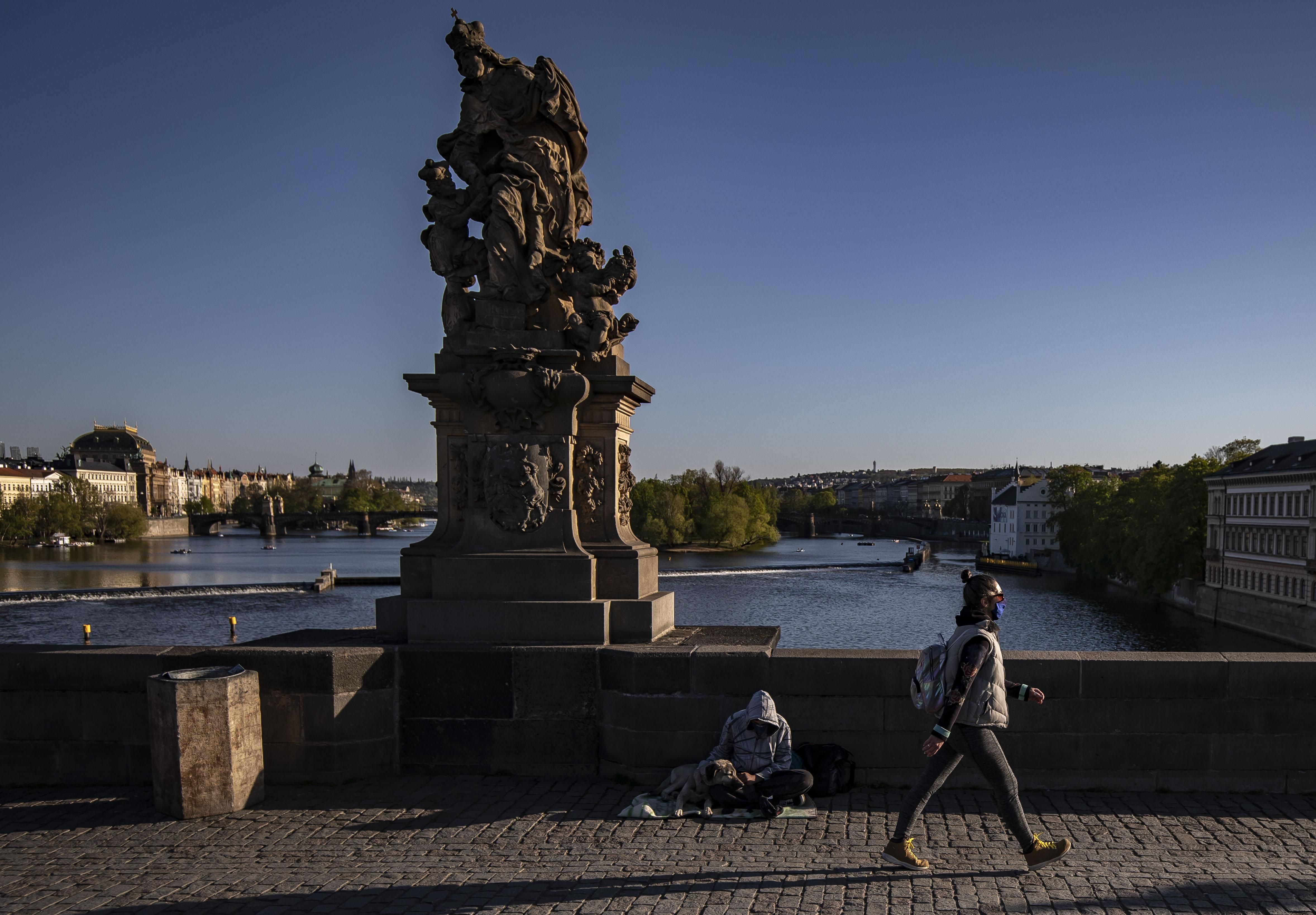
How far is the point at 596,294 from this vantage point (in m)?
7.37

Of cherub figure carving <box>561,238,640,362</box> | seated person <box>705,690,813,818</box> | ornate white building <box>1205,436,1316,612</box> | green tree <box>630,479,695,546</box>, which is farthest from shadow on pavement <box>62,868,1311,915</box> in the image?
green tree <box>630,479,695,546</box>

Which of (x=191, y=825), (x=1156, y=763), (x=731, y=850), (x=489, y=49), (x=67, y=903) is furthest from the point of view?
(x=489, y=49)

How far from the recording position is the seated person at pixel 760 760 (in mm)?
5629

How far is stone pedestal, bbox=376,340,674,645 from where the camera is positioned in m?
6.92

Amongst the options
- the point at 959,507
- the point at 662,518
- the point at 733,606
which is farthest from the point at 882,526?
the point at 733,606

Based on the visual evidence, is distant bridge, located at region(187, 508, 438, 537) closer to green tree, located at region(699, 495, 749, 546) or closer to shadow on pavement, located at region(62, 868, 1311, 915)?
green tree, located at region(699, 495, 749, 546)

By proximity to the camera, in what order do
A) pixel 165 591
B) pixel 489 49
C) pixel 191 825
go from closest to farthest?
1. pixel 191 825
2. pixel 489 49
3. pixel 165 591

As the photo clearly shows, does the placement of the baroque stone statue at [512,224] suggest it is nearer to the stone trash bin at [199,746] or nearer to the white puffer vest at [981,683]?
the stone trash bin at [199,746]

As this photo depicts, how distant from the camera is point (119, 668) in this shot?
6.53 meters

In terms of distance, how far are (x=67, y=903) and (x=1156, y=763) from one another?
19.5 ft

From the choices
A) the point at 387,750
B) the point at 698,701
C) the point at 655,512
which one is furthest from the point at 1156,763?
the point at 655,512

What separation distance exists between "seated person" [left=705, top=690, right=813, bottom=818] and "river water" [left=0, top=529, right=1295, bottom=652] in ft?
49.8

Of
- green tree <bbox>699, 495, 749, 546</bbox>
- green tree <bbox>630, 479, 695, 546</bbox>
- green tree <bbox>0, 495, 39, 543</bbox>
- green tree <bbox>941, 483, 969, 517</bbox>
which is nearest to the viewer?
green tree <bbox>630, 479, 695, 546</bbox>

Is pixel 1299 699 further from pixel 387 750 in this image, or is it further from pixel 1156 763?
pixel 387 750
